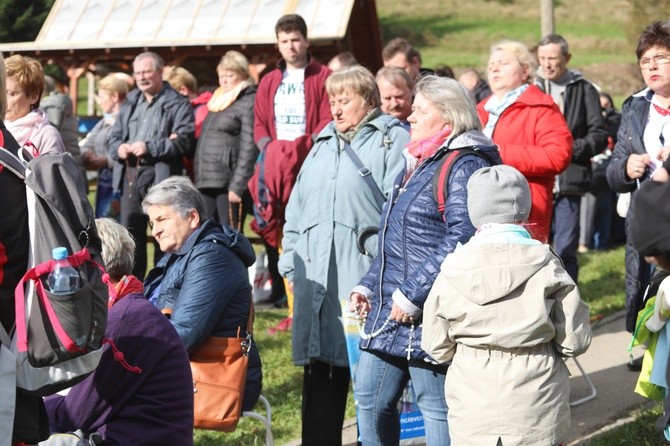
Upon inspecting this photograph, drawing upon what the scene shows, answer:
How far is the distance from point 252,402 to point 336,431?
657 millimetres

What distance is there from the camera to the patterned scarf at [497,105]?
6387mm

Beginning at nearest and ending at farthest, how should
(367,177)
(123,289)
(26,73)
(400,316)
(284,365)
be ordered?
(123,289) → (400,316) → (367,177) → (26,73) → (284,365)

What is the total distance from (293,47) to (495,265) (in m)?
4.45

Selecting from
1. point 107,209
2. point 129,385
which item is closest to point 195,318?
point 129,385

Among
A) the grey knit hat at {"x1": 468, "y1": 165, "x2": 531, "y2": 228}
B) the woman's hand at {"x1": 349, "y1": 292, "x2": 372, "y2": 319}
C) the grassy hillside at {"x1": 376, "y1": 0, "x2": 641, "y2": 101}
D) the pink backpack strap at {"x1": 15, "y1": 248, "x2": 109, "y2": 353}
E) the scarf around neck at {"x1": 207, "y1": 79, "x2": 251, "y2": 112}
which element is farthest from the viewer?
the grassy hillside at {"x1": 376, "y1": 0, "x2": 641, "y2": 101}

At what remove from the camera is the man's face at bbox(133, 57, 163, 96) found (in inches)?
351

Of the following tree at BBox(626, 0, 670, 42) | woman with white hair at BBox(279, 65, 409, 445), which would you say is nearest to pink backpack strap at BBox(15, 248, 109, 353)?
woman with white hair at BBox(279, 65, 409, 445)

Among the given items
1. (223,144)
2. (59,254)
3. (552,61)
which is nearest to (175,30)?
(223,144)

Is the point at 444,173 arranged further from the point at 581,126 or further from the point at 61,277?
the point at 581,126

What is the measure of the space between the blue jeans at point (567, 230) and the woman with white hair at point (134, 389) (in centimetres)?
426

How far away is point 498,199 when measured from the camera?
4340 millimetres

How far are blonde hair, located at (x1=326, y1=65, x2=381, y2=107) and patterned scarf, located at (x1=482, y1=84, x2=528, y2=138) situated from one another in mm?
909

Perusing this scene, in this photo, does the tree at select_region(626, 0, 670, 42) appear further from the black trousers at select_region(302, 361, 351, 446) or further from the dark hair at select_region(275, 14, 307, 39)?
the black trousers at select_region(302, 361, 351, 446)

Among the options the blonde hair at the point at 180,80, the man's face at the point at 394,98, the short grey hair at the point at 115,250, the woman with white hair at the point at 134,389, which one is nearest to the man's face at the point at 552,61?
the man's face at the point at 394,98
